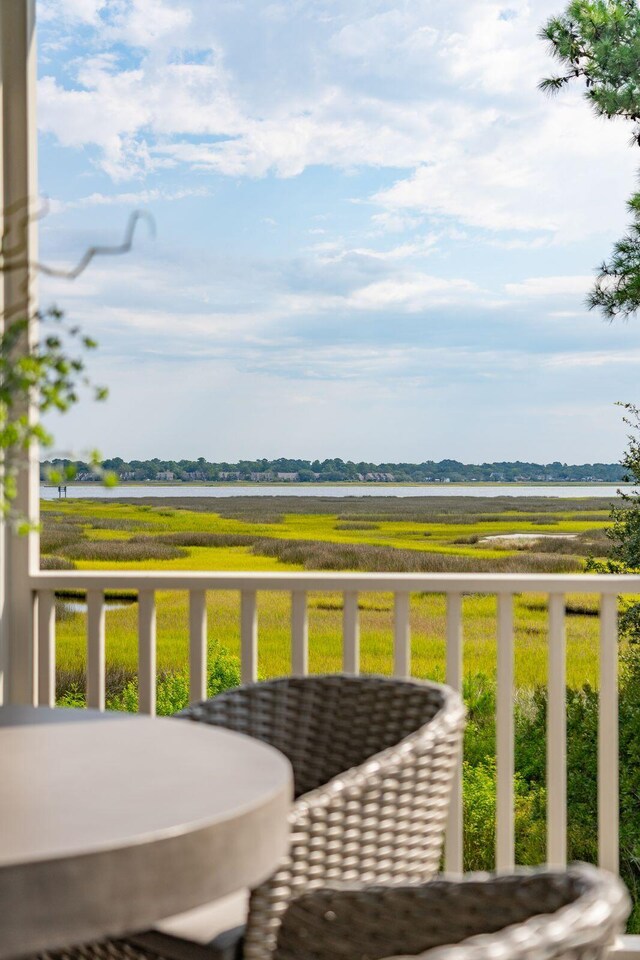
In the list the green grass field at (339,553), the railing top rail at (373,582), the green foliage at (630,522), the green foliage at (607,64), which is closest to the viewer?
the railing top rail at (373,582)

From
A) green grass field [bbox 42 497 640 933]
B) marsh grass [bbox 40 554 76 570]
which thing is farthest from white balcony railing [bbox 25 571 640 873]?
marsh grass [bbox 40 554 76 570]

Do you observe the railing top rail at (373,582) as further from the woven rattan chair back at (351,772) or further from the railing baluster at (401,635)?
the woven rattan chair back at (351,772)

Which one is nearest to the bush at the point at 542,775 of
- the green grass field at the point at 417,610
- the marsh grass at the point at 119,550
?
the green grass field at the point at 417,610

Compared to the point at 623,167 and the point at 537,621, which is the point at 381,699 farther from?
the point at 537,621

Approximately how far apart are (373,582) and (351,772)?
39.5 inches

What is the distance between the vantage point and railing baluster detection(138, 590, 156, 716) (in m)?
2.44

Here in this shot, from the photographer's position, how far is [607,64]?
4496 millimetres

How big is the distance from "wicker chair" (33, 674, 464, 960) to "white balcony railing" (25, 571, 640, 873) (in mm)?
559

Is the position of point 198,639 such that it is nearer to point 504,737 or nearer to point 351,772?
point 504,737

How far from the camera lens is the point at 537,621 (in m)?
8.34

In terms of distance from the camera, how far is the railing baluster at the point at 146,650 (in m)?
2.44

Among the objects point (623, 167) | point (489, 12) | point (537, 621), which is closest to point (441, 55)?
point (489, 12)

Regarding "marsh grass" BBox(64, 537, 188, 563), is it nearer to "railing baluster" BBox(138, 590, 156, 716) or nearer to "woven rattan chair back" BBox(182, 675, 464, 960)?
"railing baluster" BBox(138, 590, 156, 716)

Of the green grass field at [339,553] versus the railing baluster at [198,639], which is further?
the green grass field at [339,553]
